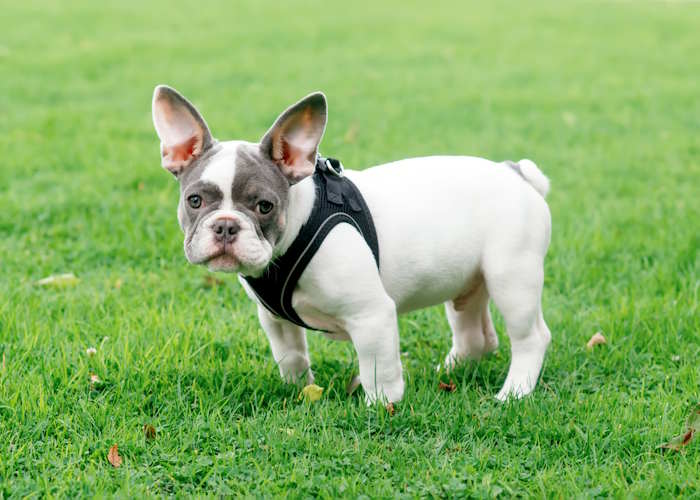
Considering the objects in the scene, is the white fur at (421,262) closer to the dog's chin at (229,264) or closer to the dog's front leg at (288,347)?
the dog's front leg at (288,347)

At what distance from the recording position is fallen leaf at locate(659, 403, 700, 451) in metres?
3.17

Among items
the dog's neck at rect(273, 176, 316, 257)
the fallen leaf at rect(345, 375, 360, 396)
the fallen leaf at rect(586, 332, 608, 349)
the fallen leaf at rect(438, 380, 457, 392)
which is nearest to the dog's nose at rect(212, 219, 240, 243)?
the dog's neck at rect(273, 176, 316, 257)

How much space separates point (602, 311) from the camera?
4504 mm

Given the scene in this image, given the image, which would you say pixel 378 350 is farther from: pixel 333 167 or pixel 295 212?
pixel 333 167

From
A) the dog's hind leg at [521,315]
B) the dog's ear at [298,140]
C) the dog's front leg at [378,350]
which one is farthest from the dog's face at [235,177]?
the dog's hind leg at [521,315]

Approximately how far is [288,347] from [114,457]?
891mm

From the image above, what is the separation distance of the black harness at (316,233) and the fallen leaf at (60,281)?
182cm

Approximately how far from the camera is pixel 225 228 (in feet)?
9.77

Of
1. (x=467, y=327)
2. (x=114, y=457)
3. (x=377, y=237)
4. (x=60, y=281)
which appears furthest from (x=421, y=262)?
(x=60, y=281)

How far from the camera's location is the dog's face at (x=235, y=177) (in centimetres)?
299

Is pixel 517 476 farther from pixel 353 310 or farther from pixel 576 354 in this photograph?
pixel 576 354

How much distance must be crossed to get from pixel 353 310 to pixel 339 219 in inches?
13.8

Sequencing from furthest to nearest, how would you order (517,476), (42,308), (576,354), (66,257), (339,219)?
(66,257) < (42,308) < (576,354) < (339,219) < (517,476)

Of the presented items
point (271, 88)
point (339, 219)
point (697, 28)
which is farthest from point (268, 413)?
point (697, 28)
